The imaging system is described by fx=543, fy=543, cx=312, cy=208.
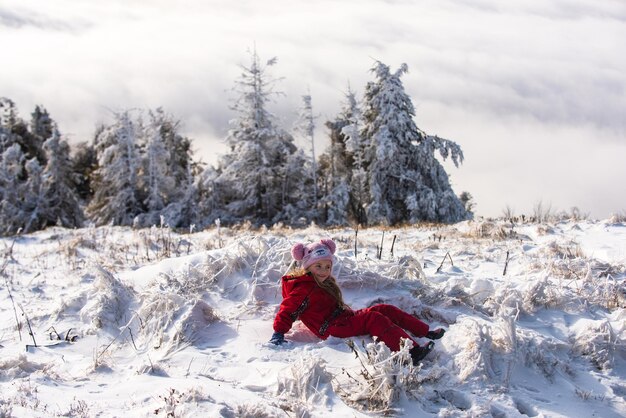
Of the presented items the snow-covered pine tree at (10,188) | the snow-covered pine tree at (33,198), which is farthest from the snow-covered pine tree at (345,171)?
the snow-covered pine tree at (10,188)

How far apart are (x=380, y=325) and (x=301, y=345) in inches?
29.8

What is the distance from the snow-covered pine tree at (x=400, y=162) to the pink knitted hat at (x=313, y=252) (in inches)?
839

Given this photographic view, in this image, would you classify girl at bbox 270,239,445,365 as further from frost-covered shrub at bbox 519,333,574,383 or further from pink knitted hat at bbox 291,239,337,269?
frost-covered shrub at bbox 519,333,574,383

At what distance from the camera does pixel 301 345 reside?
16.3 ft

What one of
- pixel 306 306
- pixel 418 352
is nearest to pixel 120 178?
pixel 306 306

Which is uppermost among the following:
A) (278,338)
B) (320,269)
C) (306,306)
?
(320,269)

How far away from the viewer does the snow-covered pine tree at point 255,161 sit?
2788 cm

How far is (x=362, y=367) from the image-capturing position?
14.0ft

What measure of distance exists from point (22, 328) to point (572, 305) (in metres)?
5.88

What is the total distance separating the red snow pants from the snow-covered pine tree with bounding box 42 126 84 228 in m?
30.3

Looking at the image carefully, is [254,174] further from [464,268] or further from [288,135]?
[464,268]

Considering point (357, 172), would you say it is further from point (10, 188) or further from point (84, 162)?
point (84, 162)

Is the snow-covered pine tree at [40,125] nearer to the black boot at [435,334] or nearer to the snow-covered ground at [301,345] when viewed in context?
the snow-covered ground at [301,345]

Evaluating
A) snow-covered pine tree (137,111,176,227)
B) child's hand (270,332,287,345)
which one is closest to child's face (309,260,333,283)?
child's hand (270,332,287,345)
